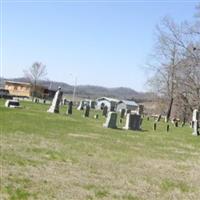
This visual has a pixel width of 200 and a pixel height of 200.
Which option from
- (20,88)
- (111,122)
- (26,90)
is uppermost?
(20,88)

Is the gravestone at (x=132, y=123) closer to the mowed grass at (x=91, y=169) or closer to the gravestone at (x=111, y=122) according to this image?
the gravestone at (x=111, y=122)

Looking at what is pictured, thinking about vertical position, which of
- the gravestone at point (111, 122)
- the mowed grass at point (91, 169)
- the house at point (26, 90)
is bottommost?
the mowed grass at point (91, 169)

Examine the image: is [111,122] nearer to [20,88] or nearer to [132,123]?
[132,123]

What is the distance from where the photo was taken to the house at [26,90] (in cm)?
9828

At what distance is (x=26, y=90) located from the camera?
10381cm

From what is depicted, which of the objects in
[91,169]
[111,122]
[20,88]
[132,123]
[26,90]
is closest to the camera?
[91,169]

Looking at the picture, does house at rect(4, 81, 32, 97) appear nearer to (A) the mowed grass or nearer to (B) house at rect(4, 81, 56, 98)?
(B) house at rect(4, 81, 56, 98)

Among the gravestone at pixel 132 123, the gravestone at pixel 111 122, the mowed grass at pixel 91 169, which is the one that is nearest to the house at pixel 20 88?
the gravestone at pixel 132 123

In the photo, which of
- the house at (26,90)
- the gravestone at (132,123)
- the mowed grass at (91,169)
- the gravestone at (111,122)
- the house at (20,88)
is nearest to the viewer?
the mowed grass at (91,169)

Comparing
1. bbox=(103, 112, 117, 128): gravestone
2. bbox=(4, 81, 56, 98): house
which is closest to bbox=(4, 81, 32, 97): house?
bbox=(4, 81, 56, 98): house

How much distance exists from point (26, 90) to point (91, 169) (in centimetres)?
9392

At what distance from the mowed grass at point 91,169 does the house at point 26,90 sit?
78.6 metres

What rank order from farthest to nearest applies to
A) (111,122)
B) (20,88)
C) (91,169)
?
(20,88), (111,122), (91,169)

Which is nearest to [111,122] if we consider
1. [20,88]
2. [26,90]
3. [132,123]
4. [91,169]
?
[132,123]
